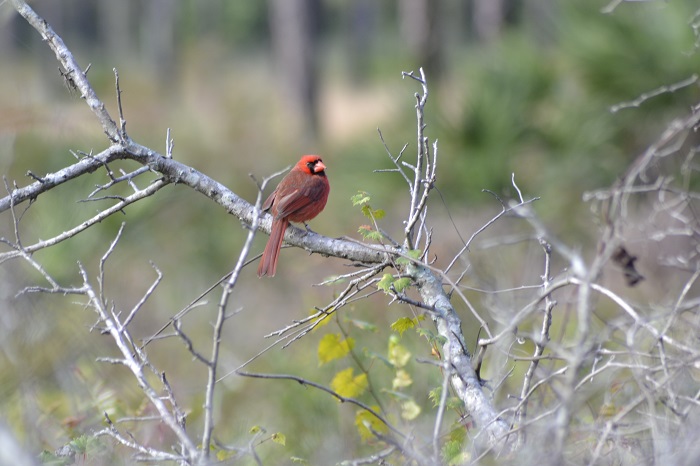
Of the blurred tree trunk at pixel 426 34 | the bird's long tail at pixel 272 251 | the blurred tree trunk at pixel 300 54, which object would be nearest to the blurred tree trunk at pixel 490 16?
the blurred tree trunk at pixel 426 34

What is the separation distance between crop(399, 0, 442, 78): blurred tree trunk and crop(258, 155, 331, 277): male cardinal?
7063 mm

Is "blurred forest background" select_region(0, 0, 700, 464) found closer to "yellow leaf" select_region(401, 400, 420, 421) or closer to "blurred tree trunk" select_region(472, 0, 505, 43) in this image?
"yellow leaf" select_region(401, 400, 420, 421)

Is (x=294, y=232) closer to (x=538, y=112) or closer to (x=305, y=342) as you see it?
(x=305, y=342)

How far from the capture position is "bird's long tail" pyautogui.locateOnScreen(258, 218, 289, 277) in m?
3.78

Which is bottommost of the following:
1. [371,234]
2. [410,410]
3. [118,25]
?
[118,25]

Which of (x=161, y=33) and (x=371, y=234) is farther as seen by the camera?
(x=161, y=33)

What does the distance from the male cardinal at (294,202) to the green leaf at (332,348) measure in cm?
36

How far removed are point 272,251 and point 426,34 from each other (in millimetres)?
8801

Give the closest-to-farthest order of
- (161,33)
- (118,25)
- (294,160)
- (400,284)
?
A: 1. (400,284)
2. (294,160)
3. (161,33)
4. (118,25)

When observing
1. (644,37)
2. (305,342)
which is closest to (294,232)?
(305,342)

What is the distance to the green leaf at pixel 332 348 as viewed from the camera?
11.4ft

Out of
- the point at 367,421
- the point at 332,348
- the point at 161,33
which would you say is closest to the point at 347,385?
the point at 332,348

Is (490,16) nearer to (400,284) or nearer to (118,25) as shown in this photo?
(400,284)

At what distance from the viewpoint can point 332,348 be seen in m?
3.50
